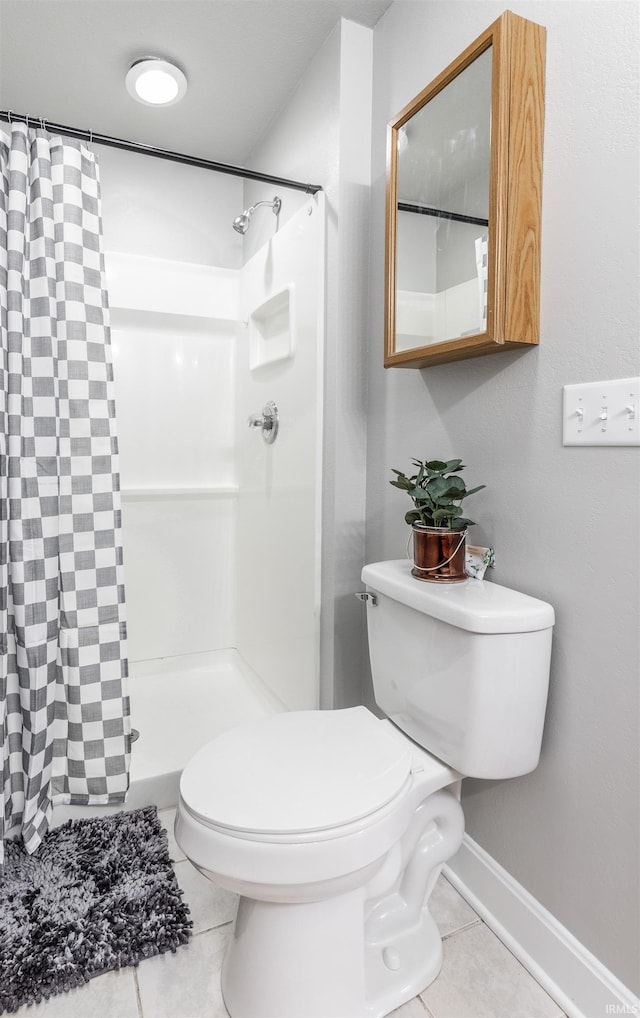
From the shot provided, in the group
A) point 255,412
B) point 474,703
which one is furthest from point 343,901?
point 255,412

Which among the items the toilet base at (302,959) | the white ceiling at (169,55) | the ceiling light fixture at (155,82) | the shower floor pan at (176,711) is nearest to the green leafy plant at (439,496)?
the toilet base at (302,959)

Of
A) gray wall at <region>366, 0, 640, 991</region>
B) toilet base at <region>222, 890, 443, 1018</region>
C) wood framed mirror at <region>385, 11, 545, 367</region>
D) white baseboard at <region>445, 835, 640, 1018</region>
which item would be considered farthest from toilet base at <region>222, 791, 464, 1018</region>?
wood framed mirror at <region>385, 11, 545, 367</region>

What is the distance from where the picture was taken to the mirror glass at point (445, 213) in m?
1.19

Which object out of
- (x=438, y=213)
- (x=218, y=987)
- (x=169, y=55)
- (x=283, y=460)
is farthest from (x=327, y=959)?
(x=169, y=55)

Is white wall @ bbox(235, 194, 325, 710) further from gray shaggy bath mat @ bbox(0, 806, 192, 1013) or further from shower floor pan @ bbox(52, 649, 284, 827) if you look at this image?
gray shaggy bath mat @ bbox(0, 806, 192, 1013)

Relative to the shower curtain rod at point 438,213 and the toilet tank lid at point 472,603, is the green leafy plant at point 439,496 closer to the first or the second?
the toilet tank lid at point 472,603

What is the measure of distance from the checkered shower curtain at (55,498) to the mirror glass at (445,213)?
0.80 metres

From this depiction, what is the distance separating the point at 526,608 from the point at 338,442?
2.72 ft

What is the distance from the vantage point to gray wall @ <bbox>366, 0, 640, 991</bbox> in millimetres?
997

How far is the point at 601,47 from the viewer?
40.1 inches

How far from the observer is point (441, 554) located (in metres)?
1.27

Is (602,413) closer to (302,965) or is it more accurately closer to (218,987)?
(302,965)

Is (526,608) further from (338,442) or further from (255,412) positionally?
(255,412)

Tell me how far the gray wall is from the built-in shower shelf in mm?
1483
